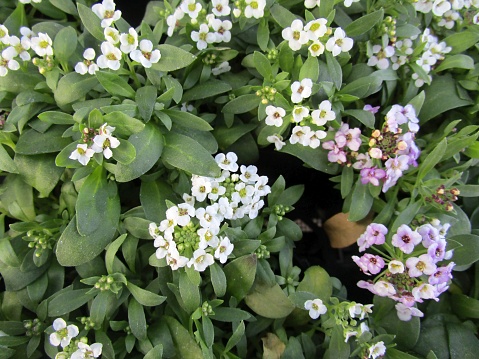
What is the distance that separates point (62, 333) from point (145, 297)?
0.39 m

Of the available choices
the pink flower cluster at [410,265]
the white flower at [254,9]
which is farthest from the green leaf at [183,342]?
the white flower at [254,9]

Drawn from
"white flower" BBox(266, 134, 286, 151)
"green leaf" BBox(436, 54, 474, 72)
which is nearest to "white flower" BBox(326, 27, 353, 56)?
"white flower" BBox(266, 134, 286, 151)

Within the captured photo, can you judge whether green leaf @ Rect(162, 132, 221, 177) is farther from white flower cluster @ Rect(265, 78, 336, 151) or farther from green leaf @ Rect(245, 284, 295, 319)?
green leaf @ Rect(245, 284, 295, 319)

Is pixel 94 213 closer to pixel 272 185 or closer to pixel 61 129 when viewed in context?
pixel 61 129

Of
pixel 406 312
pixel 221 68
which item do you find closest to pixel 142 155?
pixel 221 68

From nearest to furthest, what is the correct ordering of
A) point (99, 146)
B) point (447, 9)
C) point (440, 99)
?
point (99, 146) → point (447, 9) → point (440, 99)

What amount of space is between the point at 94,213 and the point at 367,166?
1276 mm

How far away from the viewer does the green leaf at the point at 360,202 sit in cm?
228

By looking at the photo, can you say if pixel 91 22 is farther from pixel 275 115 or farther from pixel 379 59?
pixel 379 59

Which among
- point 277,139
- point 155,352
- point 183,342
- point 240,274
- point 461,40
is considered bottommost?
point 183,342

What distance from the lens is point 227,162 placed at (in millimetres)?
2186

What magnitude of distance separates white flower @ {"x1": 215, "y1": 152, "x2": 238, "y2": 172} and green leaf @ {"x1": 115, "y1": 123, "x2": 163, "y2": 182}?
0.27 meters

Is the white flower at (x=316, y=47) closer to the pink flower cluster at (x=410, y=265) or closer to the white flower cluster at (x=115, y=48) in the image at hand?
the white flower cluster at (x=115, y=48)

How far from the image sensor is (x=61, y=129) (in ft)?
7.45
